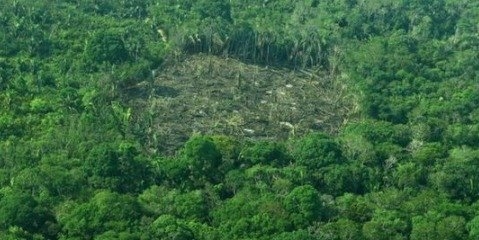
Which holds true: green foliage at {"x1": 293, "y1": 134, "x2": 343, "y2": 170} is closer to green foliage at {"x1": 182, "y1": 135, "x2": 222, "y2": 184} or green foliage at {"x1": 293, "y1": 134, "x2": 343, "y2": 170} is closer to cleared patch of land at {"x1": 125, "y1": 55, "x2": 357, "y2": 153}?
green foliage at {"x1": 182, "y1": 135, "x2": 222, "y2": 184}

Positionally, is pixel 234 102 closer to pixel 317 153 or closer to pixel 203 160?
pixel 317 153

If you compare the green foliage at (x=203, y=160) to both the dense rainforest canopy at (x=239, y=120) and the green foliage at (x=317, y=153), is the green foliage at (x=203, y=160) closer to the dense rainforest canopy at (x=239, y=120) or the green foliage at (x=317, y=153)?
the dense rainforest canopy at (x=239, y=120)

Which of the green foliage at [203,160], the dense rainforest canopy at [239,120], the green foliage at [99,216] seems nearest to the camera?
the green foliage at [99,216]

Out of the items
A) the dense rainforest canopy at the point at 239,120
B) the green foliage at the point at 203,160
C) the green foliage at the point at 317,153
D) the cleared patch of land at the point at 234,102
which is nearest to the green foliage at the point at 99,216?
the dense rainforest canopy at the point at 239,120

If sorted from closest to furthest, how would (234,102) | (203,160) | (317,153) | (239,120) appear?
1. (203,160)
2. (317,153)
3. (239,120)
4. (234,102)

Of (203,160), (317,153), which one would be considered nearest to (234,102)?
(317,153)

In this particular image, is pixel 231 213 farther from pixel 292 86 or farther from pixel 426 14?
pixel 426 14
